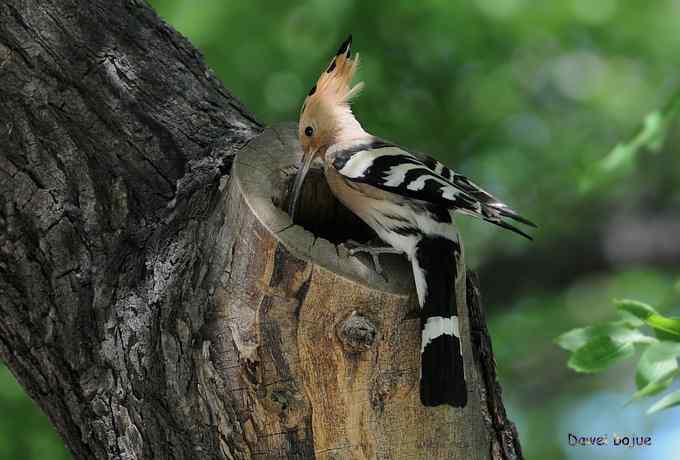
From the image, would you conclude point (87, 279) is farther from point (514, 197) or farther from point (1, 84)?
point (514, 197)

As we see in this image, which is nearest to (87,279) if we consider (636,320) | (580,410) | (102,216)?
(102,216)

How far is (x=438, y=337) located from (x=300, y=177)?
0.72m

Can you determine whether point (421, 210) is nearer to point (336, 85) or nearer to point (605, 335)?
point (605, 335)

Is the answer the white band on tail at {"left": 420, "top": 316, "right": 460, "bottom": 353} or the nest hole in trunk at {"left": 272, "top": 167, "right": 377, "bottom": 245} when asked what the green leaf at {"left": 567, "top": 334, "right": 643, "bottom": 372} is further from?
the nest hole in trunk at {"left": 272, "top": 167, "right": 377, "bottom": 245}

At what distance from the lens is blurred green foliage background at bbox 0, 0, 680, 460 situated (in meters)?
5.44

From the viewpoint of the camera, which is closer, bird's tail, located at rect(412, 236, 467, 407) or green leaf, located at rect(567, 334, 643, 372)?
bird's tail, located at rect(412, 236, 467, 407)

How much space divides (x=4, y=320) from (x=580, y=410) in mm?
6427

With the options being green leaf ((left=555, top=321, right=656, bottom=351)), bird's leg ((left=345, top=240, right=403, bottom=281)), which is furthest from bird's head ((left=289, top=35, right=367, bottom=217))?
green leaf ((left=555, top=321, right=656, bottom=351))

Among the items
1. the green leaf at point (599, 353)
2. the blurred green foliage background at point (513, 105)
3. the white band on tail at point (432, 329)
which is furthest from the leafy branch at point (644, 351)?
the blurred green foliage background at point (513, 105)

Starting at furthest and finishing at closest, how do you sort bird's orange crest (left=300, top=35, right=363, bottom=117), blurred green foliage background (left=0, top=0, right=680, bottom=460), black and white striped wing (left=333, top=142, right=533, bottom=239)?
1. blurred green foliage background (left=0, top=0, right=680, bottom=460)
2. bird's orange crest (left=300, top=35, right=363, bottom=117)
3. black and white striped wing (left=333, top=142, right=533, bottom=239)

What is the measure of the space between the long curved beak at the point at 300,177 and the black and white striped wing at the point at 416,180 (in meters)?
0.08

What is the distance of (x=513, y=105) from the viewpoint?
607 cm

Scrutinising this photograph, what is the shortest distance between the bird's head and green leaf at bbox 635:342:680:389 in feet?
3.97

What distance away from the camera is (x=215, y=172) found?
267 centimetres
